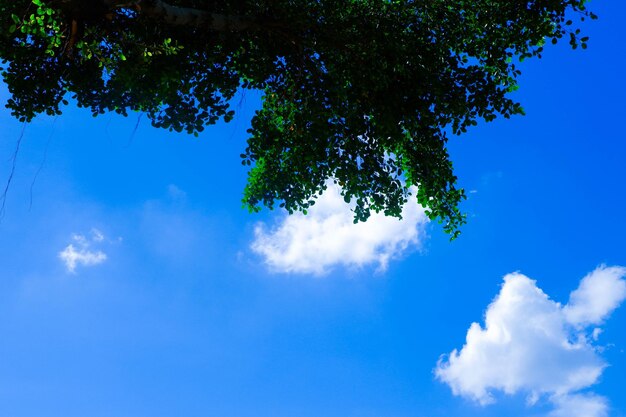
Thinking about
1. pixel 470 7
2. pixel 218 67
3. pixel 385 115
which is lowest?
pixel 385 115

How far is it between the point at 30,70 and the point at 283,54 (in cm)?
603

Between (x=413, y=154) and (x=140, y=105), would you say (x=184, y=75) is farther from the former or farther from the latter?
(x=413, y=154)

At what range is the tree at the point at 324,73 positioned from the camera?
1234cm

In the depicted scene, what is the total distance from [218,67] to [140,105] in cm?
213

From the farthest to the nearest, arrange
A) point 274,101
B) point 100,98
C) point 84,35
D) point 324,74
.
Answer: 1. point 274,101
2. point 100,98
3. point 324,74
4. point 84,35

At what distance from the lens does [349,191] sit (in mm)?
14125

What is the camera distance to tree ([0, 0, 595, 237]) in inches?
486

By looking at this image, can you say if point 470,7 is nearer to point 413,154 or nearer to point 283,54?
point 413,154

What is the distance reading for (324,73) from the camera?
41.6 ft

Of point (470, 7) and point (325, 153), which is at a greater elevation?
point (470, 7)

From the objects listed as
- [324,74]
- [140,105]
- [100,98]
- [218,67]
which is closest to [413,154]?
[324,74]

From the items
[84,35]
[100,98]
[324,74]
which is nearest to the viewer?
[84,35]

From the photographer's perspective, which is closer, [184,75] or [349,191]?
[184,75]

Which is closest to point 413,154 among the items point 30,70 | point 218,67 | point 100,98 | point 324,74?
point 324,74
